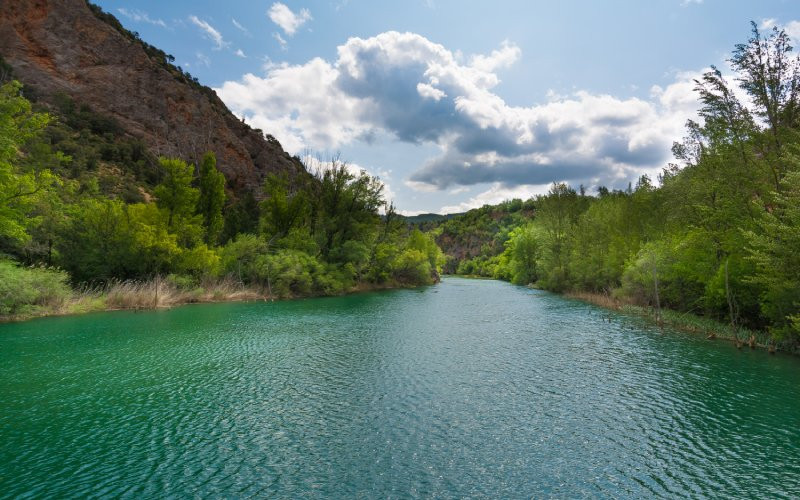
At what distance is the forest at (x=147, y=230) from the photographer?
23.8m

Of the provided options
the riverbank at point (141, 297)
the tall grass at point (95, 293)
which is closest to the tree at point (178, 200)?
the tall grass at point (95, 293)

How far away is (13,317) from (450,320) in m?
25.9

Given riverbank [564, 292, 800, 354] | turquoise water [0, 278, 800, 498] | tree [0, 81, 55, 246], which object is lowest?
turquoise water [0, 278, 800, 498]

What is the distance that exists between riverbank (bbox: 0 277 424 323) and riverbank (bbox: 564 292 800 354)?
31529mm

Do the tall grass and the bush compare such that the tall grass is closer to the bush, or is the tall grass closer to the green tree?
the bush

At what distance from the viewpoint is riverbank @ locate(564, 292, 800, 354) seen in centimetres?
1898

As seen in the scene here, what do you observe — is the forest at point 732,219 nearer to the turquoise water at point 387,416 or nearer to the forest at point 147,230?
the turquoise water at point 387,416

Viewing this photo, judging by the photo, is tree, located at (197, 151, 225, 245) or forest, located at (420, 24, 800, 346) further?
tree, located at (197, 151, 225, 245)

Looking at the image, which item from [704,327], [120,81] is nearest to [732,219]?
[704,327]

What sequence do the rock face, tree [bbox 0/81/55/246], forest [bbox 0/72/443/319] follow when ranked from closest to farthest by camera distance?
tree [bbox 0/81/55/246], forest [bbox 0/72/443/319], the rock face

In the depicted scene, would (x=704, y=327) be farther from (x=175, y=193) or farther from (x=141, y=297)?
(x=175, y=193)

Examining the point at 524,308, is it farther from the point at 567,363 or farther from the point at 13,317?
the point at 13,317

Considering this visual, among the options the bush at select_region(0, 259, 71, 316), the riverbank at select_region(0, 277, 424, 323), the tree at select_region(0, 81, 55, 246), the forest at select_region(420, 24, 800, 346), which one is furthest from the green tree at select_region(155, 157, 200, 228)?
the forest at select_region(420, 24, 800, 346)

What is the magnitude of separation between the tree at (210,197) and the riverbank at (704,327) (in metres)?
39.4
